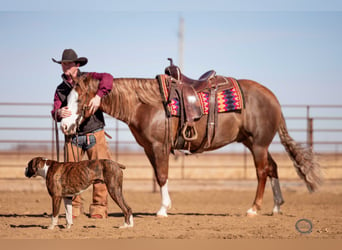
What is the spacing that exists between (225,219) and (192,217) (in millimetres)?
482

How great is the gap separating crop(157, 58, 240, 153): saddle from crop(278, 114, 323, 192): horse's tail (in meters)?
1.18

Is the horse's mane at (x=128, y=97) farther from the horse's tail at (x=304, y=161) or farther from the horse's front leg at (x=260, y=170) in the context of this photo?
the horse's tail at (x=304, y=161)

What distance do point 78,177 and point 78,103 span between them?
1.11 meters

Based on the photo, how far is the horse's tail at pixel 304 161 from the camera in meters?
7.10

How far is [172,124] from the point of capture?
6633 mm

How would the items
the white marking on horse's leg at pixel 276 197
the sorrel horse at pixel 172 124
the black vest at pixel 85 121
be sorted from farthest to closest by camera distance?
the white marking on horse's leg at pixel 276 197, the black vest at pixel 85 121, the sorrel horse at pixel 172 124

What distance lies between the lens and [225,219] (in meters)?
6.58

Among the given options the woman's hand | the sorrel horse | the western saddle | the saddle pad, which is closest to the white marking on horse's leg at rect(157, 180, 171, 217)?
the sorrel horse

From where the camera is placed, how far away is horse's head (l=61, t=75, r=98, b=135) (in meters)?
6.12

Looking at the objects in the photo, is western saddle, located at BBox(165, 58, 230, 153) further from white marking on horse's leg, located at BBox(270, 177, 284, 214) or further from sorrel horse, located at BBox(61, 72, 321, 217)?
white marking on horse's leg, located at BBox(270, 177, 284, 214)

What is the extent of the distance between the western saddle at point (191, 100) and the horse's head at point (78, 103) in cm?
108

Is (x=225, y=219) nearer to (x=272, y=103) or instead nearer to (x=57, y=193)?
(x=272, y=103)

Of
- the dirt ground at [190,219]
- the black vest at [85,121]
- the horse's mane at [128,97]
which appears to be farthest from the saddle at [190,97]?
the dirt ground at [190,219]

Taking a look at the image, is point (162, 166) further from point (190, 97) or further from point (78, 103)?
point (78, 103)
